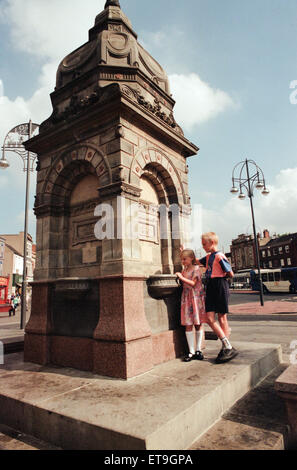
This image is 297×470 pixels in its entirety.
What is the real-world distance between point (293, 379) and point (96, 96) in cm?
555

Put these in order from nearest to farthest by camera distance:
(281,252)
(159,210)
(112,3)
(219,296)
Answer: (219,296), (159,210), (112,3), (281,252)

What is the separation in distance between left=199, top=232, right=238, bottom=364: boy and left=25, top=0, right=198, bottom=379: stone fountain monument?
720 millimetres

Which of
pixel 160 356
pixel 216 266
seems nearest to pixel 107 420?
pixel 160 356

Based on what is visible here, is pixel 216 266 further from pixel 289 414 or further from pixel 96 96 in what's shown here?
pixel 96 96

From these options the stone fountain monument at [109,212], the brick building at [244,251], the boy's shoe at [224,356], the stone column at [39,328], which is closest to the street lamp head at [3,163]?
the stone fountain monument at [109,212]

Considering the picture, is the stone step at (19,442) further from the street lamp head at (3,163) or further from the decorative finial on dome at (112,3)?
the street lamp head at (3,163)

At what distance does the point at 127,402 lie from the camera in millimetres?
3150

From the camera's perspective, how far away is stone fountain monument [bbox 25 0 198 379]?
4512 mm

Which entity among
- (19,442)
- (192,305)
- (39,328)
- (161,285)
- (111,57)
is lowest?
(19,442)

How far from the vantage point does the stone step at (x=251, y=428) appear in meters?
2.72

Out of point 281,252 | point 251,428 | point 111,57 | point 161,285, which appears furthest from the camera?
point 281,252

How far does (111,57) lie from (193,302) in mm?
5312

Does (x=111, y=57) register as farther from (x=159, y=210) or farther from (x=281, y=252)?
(x=281, y=252)

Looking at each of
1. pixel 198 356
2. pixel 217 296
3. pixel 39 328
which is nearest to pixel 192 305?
pixel 217 296
